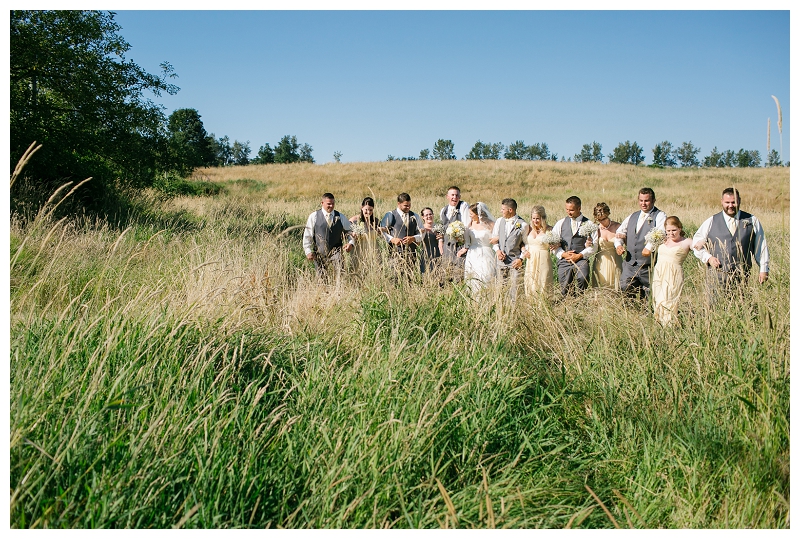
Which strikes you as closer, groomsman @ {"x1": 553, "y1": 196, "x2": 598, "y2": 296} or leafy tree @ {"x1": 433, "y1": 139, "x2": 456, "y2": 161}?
groomsman @ {"x1": 553, "y1": 196, "x2": 598, "y2": 296}

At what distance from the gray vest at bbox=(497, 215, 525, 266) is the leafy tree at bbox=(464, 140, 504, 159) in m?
119

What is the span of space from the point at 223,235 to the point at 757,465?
356 inches

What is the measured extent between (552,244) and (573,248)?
0.37 meters

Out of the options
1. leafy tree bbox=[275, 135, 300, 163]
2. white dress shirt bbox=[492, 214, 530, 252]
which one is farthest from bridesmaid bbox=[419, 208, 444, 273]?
leafy tree bbox=[275, 135, 300, 163]

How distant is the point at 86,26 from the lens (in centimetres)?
1303

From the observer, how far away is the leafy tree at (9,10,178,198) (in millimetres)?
12180

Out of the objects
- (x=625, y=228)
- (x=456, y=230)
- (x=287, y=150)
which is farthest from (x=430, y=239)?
(x=287, y=150)

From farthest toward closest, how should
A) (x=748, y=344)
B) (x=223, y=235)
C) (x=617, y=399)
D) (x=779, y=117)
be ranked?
(x=223, y=235)
(x=617, y=399)
(x=748, y=344)
(x=779, y=117)

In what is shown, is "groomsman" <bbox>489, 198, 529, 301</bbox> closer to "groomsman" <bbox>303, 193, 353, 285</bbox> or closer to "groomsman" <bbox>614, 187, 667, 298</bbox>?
"groomsman" <bbox>614, 187, 667, 298</bbox>

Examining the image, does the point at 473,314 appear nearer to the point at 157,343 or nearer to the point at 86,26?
the point at 157,343

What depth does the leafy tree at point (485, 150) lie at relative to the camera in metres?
124

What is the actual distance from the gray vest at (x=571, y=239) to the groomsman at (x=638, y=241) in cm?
46
